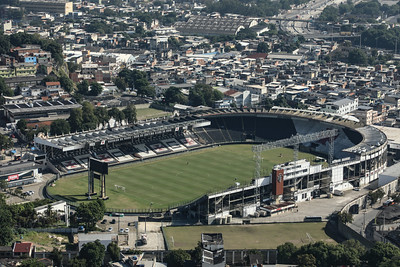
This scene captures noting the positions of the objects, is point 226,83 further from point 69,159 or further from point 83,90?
point 69,159

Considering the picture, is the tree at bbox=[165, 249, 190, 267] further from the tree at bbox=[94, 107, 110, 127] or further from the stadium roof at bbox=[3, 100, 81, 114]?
the stadium roof at bbox=[3, 100, 81, 114]

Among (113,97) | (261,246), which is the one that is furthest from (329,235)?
(113,97)

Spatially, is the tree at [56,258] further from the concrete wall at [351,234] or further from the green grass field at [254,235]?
the concrete wall at [351,234]

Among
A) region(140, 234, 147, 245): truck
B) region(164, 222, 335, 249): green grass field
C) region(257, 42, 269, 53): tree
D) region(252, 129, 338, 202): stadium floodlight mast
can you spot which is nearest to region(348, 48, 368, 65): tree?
region(257, 42, 269, 53): tree

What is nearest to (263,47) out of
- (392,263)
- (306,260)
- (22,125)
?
(22,125)

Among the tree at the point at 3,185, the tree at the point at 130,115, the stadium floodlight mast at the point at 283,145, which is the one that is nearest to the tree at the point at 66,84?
the tree at the point at 130,115

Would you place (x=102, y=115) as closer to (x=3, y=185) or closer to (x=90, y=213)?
(x=3, y=185)
